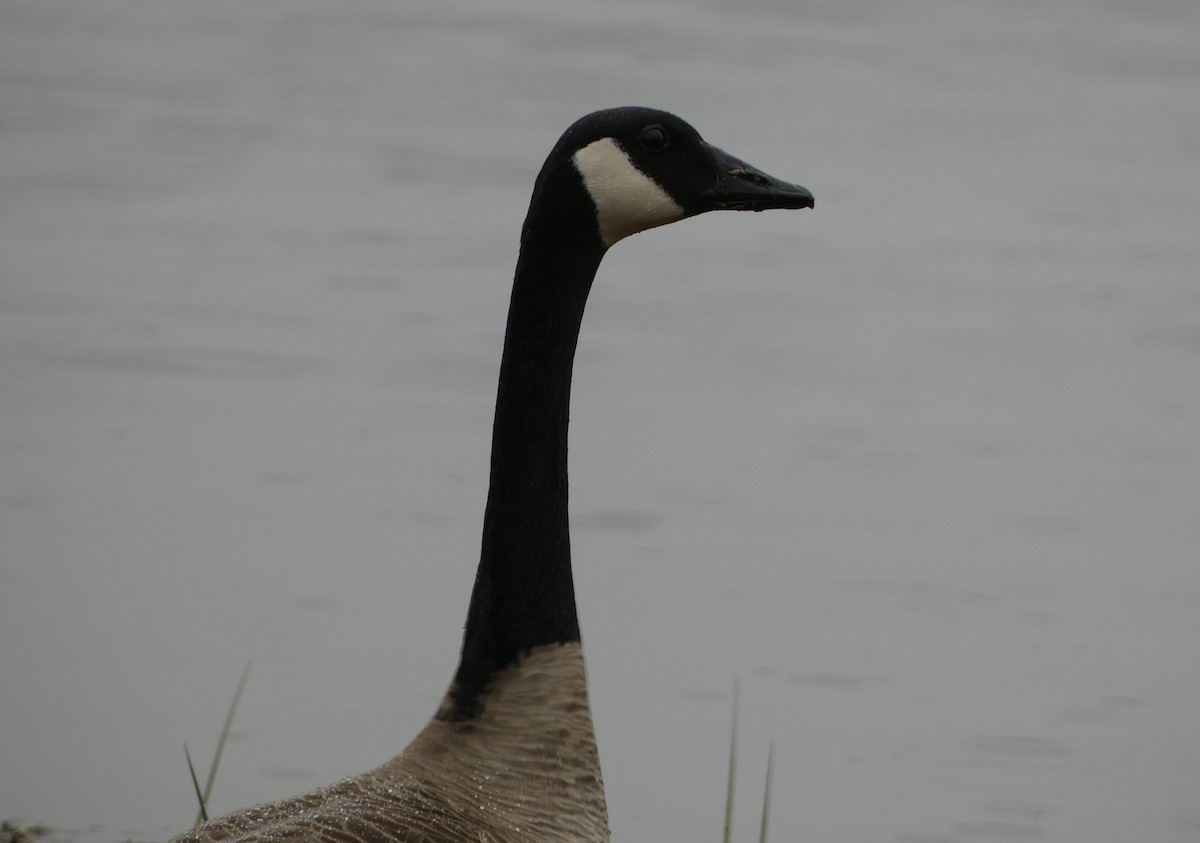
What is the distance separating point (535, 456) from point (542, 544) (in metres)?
0.18

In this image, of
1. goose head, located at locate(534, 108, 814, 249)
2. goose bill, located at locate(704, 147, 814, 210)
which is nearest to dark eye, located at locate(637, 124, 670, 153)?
goose head, located at locate(534, 108, 814, 249)

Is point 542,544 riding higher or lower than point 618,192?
lower

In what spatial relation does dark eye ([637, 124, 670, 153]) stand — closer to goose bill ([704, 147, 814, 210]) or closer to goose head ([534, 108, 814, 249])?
goose head ([534, 108, 814, 249])

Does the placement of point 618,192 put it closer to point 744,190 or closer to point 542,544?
point 744,190

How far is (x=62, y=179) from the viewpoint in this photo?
11531 mm

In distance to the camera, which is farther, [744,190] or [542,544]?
[744,190]

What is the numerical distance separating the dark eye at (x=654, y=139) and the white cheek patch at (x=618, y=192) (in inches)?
2.3

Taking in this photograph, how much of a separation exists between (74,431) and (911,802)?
392cm

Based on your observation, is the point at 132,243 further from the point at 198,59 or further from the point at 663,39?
the point at 663,39

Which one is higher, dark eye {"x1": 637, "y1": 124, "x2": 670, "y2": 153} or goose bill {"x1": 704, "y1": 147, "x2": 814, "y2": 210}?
dark eye {"x1": 637, "y1": 124, "x2": 670, "y2": 153}

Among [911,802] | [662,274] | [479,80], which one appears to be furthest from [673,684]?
[479,80]

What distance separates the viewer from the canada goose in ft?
11.7

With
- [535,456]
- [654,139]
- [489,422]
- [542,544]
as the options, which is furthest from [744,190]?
[489,422]

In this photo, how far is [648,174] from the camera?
384cm
